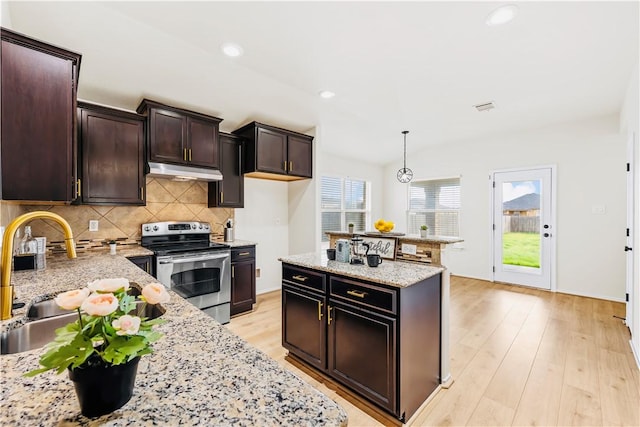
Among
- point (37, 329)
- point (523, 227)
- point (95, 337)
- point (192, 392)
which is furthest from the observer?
point (523, 227)

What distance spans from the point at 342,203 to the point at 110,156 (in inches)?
150

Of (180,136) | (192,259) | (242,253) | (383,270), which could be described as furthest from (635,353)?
(180,136)

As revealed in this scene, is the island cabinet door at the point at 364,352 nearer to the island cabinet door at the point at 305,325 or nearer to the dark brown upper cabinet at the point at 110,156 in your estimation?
the island cabinet door at the point at 305,325

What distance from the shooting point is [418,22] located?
6.78ft

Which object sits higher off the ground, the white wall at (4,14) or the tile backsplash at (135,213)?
the white wall at (4,14)

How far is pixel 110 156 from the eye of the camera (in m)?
2.79

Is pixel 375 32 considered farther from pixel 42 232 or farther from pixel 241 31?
pixel 42 232

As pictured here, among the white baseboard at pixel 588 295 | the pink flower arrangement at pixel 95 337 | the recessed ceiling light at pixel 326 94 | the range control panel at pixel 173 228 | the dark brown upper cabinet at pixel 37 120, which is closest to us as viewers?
the pink flower arrangement at pixel 95 337

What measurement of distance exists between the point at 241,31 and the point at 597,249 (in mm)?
5420

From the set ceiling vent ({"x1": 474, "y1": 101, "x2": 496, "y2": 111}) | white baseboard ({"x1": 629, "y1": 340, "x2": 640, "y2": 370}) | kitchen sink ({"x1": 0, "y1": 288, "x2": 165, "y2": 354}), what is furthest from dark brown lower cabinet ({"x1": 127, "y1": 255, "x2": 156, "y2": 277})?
white baseboard ({"x1": 629, "y1": 340, "x2": 640, "y2": 370})

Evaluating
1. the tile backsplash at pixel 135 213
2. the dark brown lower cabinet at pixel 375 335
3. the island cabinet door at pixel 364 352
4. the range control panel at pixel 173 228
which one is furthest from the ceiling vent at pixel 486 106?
the range control panel at pixel 173 228

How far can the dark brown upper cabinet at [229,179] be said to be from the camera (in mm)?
3615

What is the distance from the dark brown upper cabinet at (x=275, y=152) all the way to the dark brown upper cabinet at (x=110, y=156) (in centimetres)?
121

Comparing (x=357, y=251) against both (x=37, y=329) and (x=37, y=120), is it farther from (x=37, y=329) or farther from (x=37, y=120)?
(x=37, y=120)
